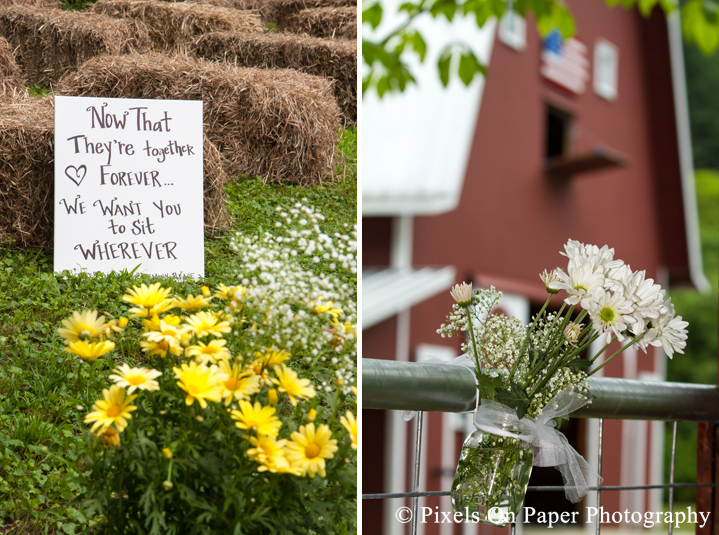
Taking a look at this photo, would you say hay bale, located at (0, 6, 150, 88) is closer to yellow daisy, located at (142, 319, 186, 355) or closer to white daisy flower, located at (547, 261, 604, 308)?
yellow daisy, located at (142, 319, 186, 355)

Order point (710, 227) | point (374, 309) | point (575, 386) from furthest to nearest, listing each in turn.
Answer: point (710, 227) → point (374, 309) → point (575, 386)

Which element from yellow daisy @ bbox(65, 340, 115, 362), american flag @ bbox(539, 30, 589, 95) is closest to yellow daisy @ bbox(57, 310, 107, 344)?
yellow daisy @ bbox(65, 340, 115, 362)

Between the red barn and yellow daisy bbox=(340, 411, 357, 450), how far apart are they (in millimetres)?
968

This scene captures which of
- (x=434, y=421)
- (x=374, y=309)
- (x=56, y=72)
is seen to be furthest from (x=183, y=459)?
(x=434, y=421)

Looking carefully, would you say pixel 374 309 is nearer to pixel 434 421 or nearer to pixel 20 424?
pixel 434 421

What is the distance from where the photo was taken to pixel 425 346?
2.76 m

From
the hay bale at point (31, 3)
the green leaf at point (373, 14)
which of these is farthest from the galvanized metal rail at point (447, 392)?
the green leaf at point (373, 14)

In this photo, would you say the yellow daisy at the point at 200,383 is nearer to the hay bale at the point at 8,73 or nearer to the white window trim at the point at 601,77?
the hay bale at the point at 8,73

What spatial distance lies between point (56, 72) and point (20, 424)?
21.5 inches

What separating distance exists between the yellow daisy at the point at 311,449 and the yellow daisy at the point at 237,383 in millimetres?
83

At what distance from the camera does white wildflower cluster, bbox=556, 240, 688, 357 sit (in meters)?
0.77

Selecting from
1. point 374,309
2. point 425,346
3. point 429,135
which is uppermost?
point 429,135

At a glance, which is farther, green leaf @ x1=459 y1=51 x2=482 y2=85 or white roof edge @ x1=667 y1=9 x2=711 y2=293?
white roof edge @ x1=667 y1=9 x2=711 y2=293

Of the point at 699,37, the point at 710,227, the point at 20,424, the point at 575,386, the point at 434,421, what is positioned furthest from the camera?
the point at 710,227
